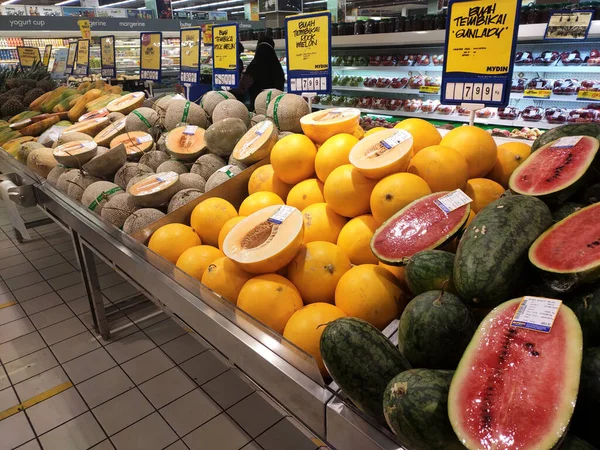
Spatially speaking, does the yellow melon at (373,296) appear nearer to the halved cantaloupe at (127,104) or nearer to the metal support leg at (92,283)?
the metal support leg at (92,283)

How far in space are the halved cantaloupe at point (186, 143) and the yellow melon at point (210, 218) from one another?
0.67 m

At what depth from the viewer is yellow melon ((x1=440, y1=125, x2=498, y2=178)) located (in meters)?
1.33

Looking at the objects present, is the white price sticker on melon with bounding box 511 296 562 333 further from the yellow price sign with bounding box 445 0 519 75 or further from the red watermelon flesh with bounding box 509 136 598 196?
the yellow price sign with bounding box 445 0 519 75

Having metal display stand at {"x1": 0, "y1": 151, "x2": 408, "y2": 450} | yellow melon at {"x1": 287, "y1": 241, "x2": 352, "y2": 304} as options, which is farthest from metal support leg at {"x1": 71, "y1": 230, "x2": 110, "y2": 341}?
yellow melon at {"x1": 287, "y1": 241, "x2": 352, "y2": 304}

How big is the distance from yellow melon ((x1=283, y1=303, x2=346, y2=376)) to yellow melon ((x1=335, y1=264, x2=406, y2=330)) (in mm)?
45

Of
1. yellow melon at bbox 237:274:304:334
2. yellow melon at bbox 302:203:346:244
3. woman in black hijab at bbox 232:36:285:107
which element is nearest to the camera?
yellow melon at bbox 237:274:304:334

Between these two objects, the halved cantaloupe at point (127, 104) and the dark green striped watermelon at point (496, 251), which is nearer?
the dark green striped watermelon at point (496, 251)

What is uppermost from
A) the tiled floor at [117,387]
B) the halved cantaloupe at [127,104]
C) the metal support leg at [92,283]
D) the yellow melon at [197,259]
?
the halved cantaloupe at [127,104]

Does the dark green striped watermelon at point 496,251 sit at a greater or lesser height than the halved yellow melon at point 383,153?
lesser

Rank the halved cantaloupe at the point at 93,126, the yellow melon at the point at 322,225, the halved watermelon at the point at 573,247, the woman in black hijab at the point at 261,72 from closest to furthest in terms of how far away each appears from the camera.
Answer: the halved watermelon at the point at 573,247 < the yellow melon at the point at 322,225 < the halved cantaloupe at the point at 93,126 < the woman in black hijab at the point at 261,72

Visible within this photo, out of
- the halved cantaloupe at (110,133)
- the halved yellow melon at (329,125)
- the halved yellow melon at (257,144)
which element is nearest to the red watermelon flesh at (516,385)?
the halved yellow melon at (329,125)

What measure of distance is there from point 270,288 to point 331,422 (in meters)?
0.38

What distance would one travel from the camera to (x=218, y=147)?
2117 millimetres

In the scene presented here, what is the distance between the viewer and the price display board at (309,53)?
94.5 inches
